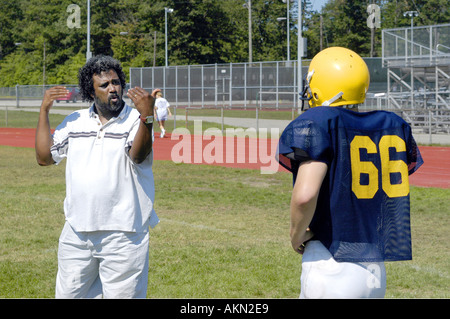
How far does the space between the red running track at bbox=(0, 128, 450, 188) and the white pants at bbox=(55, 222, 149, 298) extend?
10.8 meters

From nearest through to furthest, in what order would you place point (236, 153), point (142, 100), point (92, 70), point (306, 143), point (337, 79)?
point (306, 143), point (337, 79), point (142, 100), point (92, 70), point (236, 153)

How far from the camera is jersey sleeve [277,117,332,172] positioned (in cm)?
293

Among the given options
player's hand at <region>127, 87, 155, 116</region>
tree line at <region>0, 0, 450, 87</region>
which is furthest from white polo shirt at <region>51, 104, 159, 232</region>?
tree line at <region>0, 0, 450, 87</region>

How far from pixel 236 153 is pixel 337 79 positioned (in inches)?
681

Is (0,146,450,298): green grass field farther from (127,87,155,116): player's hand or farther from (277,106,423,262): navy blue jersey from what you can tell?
(277,106,423,262): navy blue jersey

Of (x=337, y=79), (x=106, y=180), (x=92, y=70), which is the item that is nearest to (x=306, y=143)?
(x=337, y=79)

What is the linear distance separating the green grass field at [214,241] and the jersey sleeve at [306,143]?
11.4 feet

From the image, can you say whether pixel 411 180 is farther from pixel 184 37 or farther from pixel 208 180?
pixel 184 37

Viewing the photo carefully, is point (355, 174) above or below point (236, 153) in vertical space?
above

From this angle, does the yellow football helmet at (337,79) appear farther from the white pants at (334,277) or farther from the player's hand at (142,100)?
the player's hand at (142,100)

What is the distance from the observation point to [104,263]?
161 inches

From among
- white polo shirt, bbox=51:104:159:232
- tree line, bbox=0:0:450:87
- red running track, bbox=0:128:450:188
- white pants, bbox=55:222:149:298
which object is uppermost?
tree line, bbox=0:0:450:87

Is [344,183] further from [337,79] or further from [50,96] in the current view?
[50,96]

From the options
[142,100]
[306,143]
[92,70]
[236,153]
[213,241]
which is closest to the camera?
[306,143]
